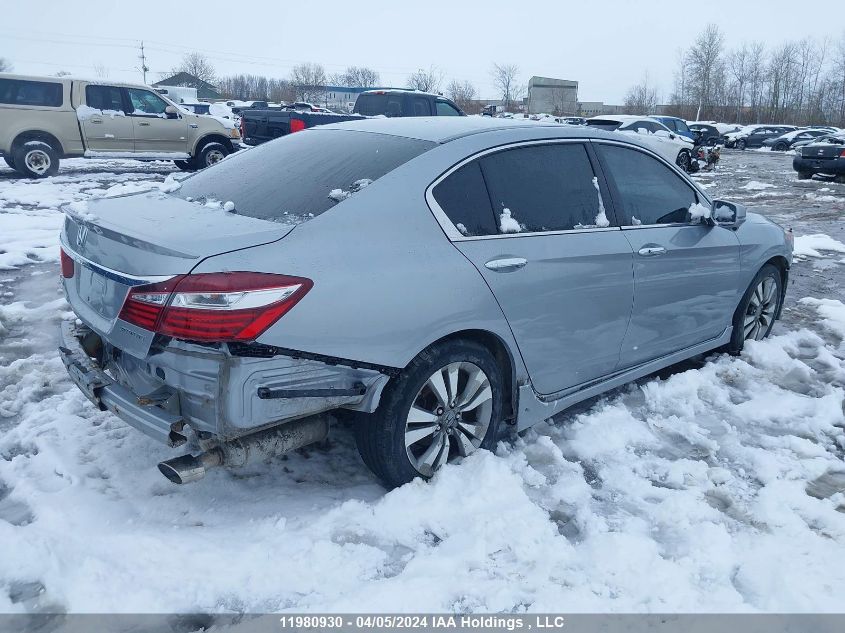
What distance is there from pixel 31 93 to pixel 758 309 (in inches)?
531

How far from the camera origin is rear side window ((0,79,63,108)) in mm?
12820

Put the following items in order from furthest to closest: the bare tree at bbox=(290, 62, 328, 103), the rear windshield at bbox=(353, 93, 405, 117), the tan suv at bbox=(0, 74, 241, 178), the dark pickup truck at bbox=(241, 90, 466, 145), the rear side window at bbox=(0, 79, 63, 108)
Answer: the bare tree at bbox=(290, 62, 328, 103)
the rear windshield at bbox=(353, 93, 405, 117)
the dark pickup truck at bbox=(241, 90, 466, 145)
the tan suv at bbox=(0, 74, 241, 178)
the rear side window at bbox=(0, 79, 63, 108)

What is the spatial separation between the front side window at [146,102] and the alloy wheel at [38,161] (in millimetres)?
1964

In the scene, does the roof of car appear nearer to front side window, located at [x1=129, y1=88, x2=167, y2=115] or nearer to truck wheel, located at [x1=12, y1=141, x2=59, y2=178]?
truck wheel, located at [x1=12, y1=141, x2=59, y2=178]

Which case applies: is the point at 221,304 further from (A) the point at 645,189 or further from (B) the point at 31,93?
(B) the point at 31,93

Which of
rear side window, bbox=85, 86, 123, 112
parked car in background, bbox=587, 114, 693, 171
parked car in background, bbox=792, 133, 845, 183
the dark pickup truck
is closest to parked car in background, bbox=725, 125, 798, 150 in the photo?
parked car in background, bbox=792, 133, 845, 183

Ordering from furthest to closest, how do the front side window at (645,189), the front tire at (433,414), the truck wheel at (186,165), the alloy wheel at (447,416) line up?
the truck wheel at (186,165)
the front side window at (645,189)
the alloy wheel at (447,416)
the front tire at (433,414)

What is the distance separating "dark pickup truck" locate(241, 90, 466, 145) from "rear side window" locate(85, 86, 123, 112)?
2.49m

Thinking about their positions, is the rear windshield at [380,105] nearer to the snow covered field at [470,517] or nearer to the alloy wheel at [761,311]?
the alloy wheel at [761,311]

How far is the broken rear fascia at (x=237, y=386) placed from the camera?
8.14 feet

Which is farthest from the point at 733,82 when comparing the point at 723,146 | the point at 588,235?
the point at 588,235

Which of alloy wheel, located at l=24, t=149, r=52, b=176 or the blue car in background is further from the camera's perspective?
the blue car in background

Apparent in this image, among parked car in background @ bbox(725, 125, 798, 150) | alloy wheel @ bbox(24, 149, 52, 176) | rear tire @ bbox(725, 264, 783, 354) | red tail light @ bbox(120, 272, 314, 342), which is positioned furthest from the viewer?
parked car in background @ bbox(725, 125, 798, 150)

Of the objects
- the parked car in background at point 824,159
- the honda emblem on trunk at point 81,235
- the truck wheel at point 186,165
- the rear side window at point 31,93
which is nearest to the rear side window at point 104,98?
the rear side window at point 31,93
